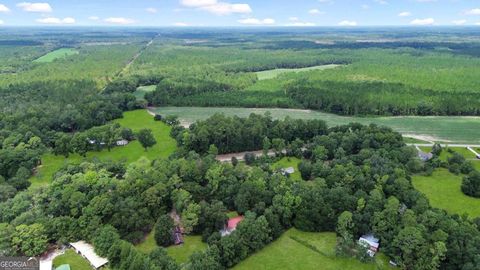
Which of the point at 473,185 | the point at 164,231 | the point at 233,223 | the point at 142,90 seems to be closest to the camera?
the point at 164,231

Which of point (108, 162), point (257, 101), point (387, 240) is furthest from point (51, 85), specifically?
point (387, 240)

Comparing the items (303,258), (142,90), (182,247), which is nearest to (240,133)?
(182,247)

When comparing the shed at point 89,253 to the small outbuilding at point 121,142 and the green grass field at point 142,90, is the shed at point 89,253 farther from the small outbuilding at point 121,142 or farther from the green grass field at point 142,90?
the green grass field at point 142,90

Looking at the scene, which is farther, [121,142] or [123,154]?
[121,142]

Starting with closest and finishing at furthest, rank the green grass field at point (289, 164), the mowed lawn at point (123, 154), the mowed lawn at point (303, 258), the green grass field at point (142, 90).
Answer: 1. the mowed lawn at point (303, 258)
2. the green grass field at point (289, 164)
3. the mowed lawn at point (123, 154)
4. the green grass field at point (142, 90)

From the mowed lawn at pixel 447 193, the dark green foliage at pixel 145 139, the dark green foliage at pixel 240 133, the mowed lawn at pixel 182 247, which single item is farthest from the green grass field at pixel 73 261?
the mowed lawn at pixel 447 193

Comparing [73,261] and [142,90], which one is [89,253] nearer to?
[73,261]

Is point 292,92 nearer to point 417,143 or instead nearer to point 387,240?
point 417,143
